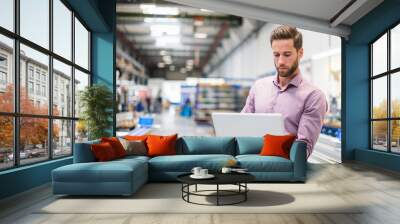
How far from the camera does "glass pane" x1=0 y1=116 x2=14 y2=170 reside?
483cm

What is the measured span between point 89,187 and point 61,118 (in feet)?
8.41

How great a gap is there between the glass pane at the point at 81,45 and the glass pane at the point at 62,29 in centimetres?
44

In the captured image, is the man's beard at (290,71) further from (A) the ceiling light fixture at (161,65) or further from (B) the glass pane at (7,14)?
(A) the ceiling light fixture at (161,65)

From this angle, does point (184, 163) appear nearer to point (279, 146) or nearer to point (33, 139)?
point (279, 146)

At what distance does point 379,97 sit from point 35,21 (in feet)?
22.5

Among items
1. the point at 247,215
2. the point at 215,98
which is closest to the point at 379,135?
the point at 247,215

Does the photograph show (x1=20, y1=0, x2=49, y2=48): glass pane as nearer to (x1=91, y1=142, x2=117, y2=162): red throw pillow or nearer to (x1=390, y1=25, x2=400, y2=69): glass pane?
(x1=91, y1=142, x2=117, y2=162): red throw pillow

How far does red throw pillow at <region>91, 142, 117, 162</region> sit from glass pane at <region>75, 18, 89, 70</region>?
2.93 meters

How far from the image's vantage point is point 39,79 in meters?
6.08

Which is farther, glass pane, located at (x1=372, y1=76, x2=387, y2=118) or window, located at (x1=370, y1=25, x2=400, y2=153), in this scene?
glass pane, located at (x1=372, y1=76, x2=387, y2=118)

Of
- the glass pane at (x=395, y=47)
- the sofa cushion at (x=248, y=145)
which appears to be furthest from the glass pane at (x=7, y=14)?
the glass pane at (x=395, y=47)

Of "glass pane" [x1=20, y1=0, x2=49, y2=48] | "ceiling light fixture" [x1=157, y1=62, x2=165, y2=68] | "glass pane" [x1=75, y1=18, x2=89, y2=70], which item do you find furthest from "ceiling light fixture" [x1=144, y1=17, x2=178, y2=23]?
"ceiling light fixture" [x1=157, y1=62, x2=165, y2=68]

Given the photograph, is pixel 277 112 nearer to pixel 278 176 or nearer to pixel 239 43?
pixel 278 176

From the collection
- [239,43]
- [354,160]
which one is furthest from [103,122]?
[239,43]
